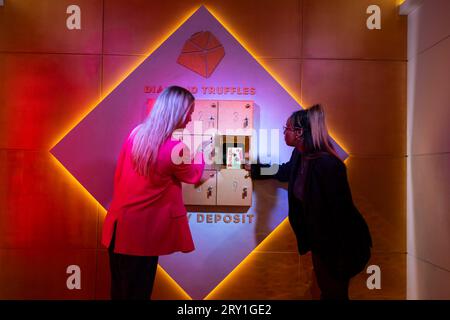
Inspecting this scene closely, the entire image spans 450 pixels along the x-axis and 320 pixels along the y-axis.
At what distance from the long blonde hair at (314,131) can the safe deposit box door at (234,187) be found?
0.64 m

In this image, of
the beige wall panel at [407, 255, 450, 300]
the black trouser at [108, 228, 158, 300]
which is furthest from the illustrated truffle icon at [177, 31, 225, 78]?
the beige wall panel at [407, 255, 450, 300]

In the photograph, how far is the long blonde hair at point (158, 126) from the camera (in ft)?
→ 9.35

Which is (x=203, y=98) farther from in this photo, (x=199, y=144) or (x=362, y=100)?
(x=362, y=100)

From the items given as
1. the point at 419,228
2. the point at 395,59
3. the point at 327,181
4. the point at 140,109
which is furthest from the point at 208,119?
the point at 419,228

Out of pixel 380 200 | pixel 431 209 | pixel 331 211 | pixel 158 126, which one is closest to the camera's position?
pixel 331 211

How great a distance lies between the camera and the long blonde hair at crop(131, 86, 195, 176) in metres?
2.85

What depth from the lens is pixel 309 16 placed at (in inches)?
142

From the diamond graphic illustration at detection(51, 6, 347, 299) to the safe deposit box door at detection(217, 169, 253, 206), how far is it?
10cm

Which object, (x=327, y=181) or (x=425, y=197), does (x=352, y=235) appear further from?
(x=425, y=197)

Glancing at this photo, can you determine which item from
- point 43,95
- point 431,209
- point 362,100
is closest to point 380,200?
point 431,209

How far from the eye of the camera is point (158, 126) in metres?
2.89

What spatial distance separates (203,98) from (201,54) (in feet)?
1.23

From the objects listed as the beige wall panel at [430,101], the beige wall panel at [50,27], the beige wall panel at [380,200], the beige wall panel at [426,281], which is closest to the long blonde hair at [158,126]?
the beige wall panel at [50,27]

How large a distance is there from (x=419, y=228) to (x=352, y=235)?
101cm
